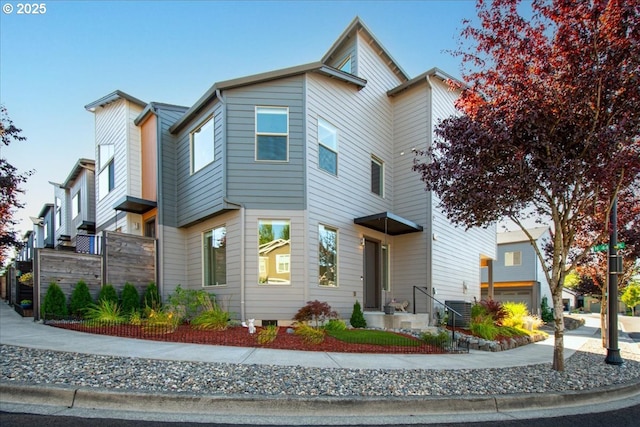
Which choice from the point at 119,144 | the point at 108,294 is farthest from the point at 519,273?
the point at 108,294

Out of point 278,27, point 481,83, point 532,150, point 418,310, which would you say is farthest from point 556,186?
point 278,27

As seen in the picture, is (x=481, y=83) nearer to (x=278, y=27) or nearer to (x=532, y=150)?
(x=532, y=150)

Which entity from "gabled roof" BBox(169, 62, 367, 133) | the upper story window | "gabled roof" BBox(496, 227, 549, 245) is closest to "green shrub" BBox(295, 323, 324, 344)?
"gabled roof" BBox(169, 62, 367, 133)

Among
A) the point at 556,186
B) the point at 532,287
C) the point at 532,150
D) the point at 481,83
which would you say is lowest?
the point at 532,287

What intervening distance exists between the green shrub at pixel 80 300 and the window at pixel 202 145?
420cm

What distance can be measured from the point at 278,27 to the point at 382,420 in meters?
11.3

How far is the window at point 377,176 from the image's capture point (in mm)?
13242

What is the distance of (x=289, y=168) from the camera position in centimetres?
1043

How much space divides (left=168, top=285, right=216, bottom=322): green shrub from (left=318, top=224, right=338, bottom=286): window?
117 inches

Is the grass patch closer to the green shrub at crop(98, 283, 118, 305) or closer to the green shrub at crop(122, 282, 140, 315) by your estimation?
the green shrub at crop(122, 282, 140, 315)

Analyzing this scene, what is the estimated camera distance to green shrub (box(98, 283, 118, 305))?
34.0 feet

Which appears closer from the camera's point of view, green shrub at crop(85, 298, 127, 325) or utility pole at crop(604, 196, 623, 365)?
utility pole at crop(604, 196, 623, 365)

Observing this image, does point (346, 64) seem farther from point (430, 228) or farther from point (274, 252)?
point (274, 252)

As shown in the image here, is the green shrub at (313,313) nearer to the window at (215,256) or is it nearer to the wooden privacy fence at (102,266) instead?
the window at (215,256)
